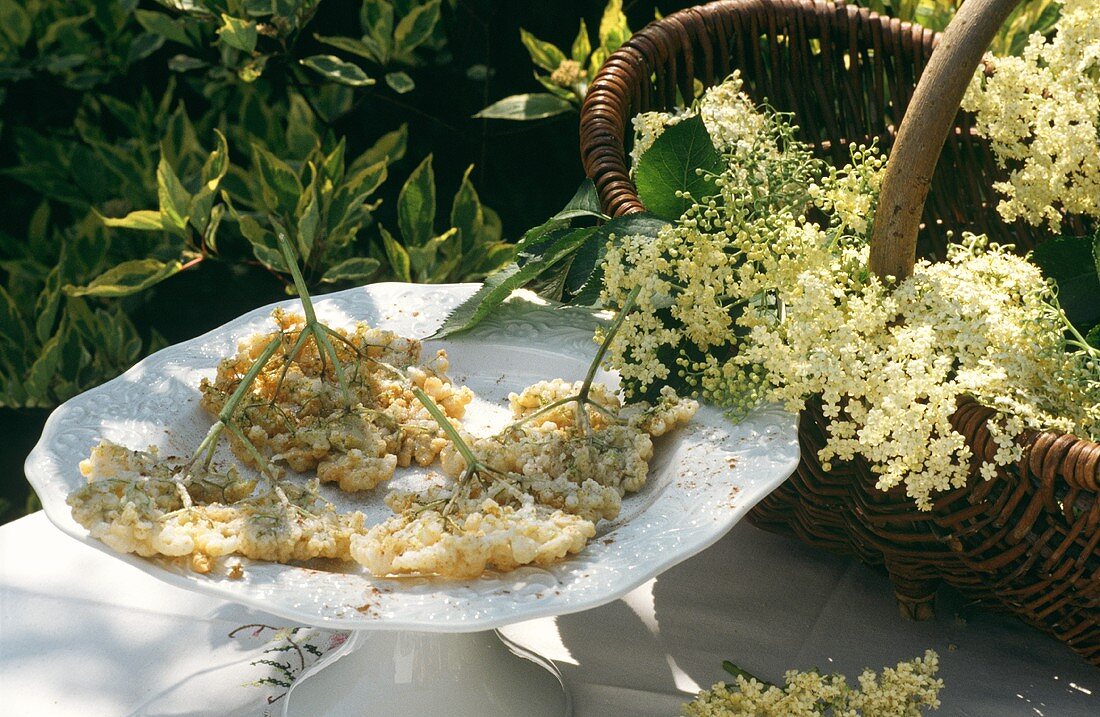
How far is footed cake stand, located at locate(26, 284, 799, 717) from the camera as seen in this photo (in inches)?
22.1

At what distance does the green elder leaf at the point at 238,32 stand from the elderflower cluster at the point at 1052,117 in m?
0.69

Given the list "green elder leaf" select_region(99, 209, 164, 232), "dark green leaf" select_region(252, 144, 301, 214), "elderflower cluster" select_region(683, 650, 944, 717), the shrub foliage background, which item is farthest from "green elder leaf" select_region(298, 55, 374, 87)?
"elderflower cluster" select_region(683, 650, 944, 717)

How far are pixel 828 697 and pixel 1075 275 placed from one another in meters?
0.39

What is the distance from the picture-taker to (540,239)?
0.85m

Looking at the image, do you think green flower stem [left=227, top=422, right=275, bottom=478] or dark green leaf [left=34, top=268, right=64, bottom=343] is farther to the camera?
dark green leaf [left=34, top=268, right=64, bottom=343]

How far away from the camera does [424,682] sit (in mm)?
703

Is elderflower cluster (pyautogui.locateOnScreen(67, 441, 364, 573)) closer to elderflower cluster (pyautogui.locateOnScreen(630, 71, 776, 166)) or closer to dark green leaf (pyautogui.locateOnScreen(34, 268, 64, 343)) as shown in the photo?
elderflower cluster (pyautogui.locateOnScreen(630, 71, 776, 166))

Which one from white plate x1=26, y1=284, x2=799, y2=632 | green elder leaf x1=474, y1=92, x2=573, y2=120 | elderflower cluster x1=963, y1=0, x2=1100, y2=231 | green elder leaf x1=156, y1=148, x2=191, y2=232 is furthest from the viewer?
green elder leaf x1=474, y1=92, x2=573, y2=120

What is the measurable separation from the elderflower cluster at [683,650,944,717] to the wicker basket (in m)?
0.08

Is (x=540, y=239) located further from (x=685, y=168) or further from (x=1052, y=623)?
(x=1052, y=623)

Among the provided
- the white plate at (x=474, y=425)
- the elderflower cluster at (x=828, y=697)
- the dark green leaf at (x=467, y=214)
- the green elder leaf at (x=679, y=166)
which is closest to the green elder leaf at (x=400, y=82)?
the dark green leaf at (x=467, y=214)

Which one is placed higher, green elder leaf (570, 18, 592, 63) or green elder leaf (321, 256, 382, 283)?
green elder leaf (570, 18, 592, 63)

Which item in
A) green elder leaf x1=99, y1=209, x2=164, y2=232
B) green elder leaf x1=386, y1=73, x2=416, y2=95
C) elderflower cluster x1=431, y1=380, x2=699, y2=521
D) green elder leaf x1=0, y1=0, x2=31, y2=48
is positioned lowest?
green elder leaf x1=99, y1=209, x2=164, y2=232

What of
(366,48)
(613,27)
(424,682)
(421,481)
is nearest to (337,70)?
(366,48)
